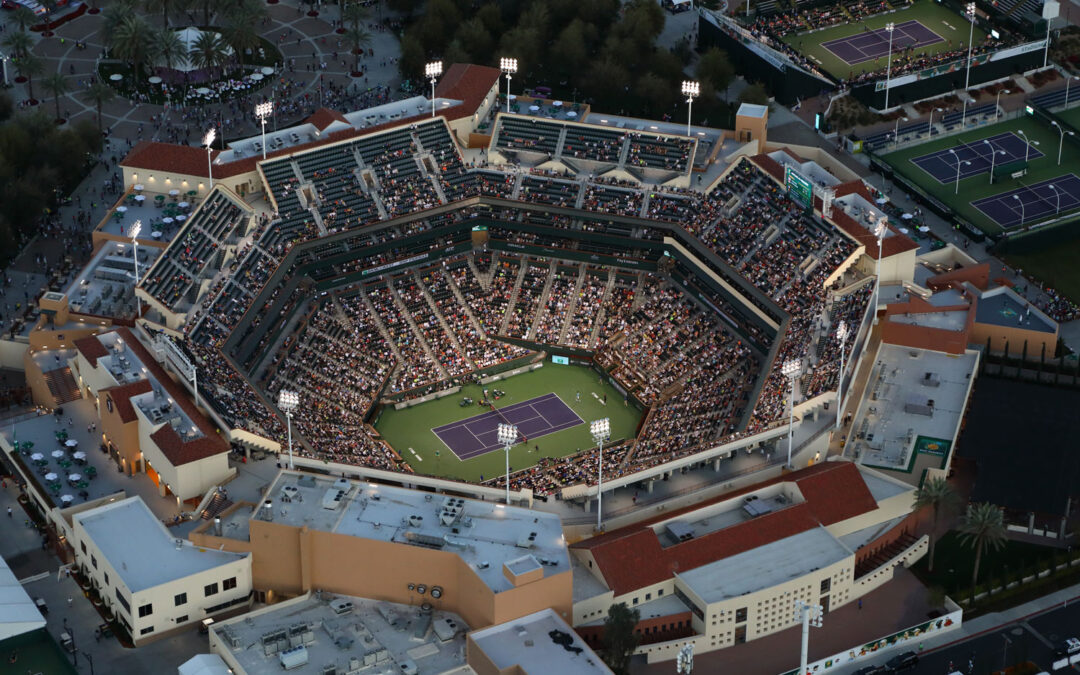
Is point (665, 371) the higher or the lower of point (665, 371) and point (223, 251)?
the lower

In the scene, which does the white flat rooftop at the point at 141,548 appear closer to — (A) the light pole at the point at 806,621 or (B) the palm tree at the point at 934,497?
(A) the light pole at the point at 806,621

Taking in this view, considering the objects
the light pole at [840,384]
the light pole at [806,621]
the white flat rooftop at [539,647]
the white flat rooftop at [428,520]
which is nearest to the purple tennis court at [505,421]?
the white flat rooftop at [428,520]

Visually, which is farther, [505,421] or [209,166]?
[209,166]

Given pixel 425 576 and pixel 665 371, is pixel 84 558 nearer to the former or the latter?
pixel 425 576

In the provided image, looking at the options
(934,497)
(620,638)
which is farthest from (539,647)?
(934,497)

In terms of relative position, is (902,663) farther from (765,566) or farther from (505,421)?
(505,421)

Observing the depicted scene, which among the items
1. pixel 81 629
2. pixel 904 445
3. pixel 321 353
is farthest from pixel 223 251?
pixel 904 445
